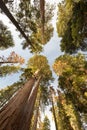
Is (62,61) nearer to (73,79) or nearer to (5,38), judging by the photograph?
(73,79)

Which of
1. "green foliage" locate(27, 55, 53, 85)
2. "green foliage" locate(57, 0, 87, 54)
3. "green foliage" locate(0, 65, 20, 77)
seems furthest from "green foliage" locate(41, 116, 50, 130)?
"green foliage" locate(57, 0, 87, 54)

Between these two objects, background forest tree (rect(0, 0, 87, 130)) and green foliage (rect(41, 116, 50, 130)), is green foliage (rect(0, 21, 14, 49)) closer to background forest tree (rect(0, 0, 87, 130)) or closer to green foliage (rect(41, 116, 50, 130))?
background forest tree (rect(0, 0, 87, 130))

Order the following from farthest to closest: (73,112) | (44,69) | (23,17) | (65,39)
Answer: (44,69)
(65,39)
(23,17)
(73,112)

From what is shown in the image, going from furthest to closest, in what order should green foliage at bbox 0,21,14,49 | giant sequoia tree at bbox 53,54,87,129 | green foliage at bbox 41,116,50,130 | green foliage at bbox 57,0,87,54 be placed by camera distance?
green foliage at bbox 41,116,50,130, green foliage at bbox 0,21,14,49, giant sequoia tree at bbox 53,54,87,129, green foliage at bbox 57,0,87,54

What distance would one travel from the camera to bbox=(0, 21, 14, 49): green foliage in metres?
18.3

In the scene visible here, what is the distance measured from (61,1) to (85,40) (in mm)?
4408

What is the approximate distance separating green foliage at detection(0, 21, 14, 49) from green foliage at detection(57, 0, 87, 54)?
465cm

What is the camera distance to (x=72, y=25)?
53.1 feet

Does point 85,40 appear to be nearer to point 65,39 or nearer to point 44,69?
point 65,39

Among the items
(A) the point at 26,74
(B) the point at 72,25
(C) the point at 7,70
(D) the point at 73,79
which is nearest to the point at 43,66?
(A) the point at 26,74

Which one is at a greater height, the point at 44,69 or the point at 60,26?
the point at 60,26

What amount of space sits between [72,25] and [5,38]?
6.43 m

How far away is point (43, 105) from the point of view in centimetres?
2056

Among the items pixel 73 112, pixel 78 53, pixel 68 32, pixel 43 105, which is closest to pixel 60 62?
pixel 78 53
